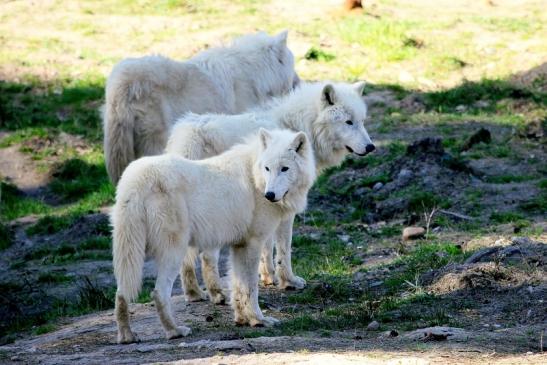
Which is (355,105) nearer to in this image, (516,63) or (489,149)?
(489,149)

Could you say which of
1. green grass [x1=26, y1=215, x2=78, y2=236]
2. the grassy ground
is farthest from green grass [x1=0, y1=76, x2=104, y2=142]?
green grass [x1=26, y1=215, x2=78, y2=236]

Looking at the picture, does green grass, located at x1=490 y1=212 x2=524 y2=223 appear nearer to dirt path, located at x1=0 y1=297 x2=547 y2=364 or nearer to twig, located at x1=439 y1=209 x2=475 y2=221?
twig, located at x1=439 y1=209 x2=475 y2=221

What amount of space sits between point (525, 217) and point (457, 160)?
1.96 metres

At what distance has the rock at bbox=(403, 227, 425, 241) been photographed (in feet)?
34.3

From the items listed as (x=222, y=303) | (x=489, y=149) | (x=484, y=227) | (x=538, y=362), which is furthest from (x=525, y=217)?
(x=538, y=362)

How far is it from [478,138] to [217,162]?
7071mm

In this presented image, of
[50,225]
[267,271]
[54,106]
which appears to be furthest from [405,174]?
[54,106]

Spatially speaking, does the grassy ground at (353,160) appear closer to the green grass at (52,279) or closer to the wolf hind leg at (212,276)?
the green grass at (52,279)

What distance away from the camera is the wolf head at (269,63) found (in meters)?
10.6

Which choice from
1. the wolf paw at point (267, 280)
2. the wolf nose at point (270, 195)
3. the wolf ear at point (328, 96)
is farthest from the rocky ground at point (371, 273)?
the wolf ear at point (328, 96)

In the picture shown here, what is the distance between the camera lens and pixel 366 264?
970 cm

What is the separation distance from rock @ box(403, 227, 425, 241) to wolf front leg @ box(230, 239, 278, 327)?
130 inches

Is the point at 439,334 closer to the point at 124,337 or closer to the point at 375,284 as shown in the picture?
the point at 375,284

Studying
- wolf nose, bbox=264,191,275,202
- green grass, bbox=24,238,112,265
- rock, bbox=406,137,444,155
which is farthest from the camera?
rock, bbox=406,137,444,155
